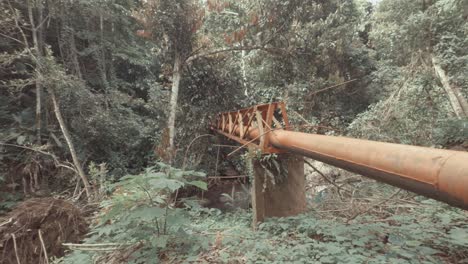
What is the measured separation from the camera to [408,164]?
142cm

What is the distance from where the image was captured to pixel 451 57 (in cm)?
782

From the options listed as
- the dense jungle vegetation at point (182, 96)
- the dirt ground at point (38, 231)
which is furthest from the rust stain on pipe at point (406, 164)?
the dirt ground at point (38, 231)

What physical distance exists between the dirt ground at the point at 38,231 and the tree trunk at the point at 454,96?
9326 mm

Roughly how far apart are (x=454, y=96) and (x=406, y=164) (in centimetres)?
832

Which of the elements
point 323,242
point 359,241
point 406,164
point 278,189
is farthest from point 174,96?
point 406,164

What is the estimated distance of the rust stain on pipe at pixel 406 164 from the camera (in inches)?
47.1

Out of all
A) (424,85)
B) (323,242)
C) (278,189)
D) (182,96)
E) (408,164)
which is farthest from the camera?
(182,96)

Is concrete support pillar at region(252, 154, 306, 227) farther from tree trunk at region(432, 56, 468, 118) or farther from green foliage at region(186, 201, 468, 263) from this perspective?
tree trunk at region(432, 56, 468, 118)

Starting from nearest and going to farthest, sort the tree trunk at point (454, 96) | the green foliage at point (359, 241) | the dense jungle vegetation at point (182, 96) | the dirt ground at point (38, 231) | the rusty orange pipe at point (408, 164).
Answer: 1. the rusty orange pipe at point (408, 164)
2. the green foliage at point (359, 241)
3. the dirt ground at point (38, 231)
4. the dense jungle vegetation at point (182, 96)
5. the tree trunk at point (454, 96)

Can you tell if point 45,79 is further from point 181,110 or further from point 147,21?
point 181,110

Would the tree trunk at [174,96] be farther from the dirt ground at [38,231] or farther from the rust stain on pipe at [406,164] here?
the rust stain on pipe at [406,164]

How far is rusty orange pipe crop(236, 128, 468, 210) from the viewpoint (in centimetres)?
120

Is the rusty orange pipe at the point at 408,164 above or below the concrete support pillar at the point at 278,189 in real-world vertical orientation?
above

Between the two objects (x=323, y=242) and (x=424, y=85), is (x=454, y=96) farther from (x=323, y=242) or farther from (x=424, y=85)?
(x=323, y=242)
